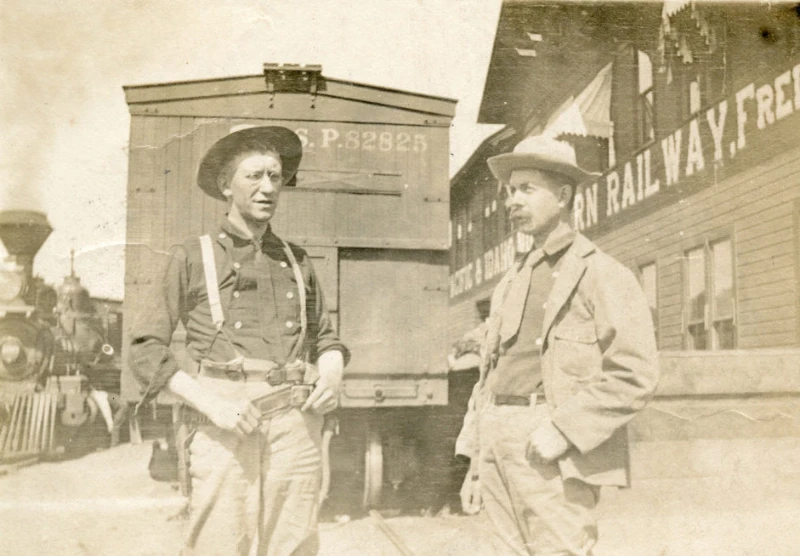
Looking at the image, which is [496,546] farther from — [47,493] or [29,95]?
[47,493]

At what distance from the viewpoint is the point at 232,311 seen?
2.81 m

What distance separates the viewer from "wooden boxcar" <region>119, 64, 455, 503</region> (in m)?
4.38

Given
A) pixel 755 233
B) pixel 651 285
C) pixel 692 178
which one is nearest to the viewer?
pixel 755 233

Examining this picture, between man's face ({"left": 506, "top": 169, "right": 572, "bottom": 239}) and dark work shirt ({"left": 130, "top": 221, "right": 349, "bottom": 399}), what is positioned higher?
man's face ({"left": 506, "top": 169, "right": 572, "bottom": 239})

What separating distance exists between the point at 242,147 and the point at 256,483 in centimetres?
124

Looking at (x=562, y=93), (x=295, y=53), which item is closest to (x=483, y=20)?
(x=295, y=53)

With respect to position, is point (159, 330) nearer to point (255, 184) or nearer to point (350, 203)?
point (255, 184)

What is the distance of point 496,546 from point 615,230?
5.37m

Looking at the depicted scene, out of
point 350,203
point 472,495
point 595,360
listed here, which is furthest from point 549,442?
point 350,203

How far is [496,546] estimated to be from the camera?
285 centimetres

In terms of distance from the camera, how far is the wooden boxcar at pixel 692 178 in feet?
13.4

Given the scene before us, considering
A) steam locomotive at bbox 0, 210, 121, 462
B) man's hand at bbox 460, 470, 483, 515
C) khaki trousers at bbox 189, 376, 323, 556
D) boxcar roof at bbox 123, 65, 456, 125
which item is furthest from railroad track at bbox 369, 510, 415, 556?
steam locomotive at bbox 0, 210, 121, 462

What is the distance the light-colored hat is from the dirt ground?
195 cm

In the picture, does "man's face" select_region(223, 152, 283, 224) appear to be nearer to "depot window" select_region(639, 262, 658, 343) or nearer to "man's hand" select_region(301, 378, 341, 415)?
"man's hand" select_region(301, 378, 341, 415)
